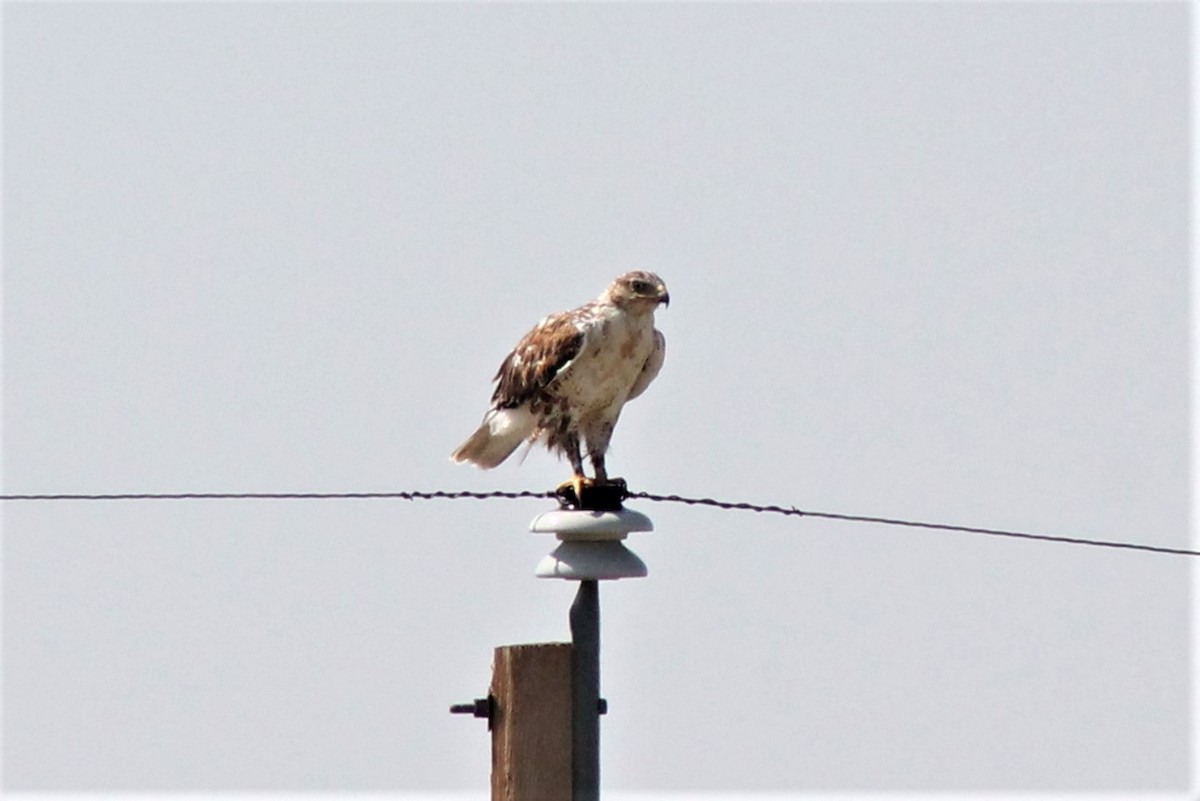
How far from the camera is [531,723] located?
243 inches

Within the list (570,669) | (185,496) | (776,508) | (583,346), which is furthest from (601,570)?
(583,346)

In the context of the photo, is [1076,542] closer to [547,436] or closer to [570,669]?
[570,669]

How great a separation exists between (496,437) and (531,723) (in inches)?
117

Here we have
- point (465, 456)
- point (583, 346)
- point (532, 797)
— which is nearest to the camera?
point (532, 797)

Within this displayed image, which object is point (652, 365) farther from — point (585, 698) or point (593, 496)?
point (585, 698)

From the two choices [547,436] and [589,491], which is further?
[547,436]

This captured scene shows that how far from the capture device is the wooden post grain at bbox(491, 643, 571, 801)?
6.10 metres

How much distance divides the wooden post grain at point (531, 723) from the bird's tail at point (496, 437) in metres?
2.65

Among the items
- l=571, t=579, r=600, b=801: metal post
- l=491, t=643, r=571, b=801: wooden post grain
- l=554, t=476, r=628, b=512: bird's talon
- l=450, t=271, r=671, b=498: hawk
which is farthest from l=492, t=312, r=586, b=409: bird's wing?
l=491, t=643, r=571, b=801: wooden post grain

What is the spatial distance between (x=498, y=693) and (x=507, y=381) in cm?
280

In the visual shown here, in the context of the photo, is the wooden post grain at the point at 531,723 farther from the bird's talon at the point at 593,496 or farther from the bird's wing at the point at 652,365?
the bird's wing at the point at 652,365

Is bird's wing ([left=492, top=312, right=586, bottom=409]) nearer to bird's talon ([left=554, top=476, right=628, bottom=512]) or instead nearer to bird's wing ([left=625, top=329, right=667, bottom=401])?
bird's wing ([left=625, top=329, right=667, bottom=401])

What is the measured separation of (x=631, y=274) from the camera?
8.59 meters

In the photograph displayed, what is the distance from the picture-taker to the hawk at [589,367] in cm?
856
